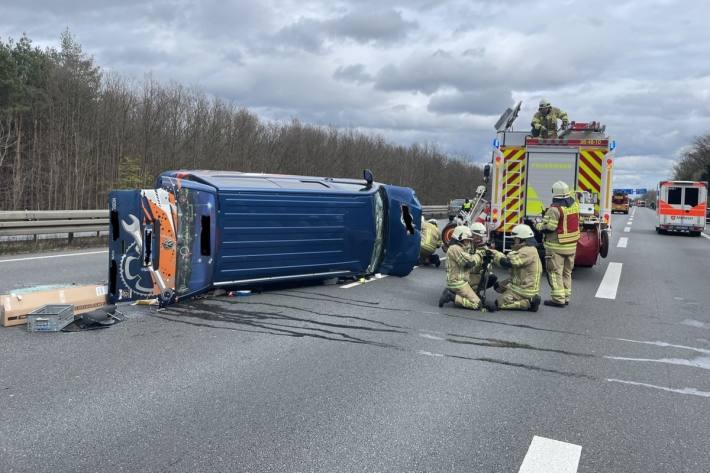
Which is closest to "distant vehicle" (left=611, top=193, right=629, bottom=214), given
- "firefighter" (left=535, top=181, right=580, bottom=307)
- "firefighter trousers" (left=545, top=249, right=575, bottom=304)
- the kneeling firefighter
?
"firefighter" (left=535, top=181, right=580, bottom=307)

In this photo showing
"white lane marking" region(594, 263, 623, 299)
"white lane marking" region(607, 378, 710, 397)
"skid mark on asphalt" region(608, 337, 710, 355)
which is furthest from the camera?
A: "white lane marking" region(594, 263, 623, 299)

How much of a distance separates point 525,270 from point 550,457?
14.2 feet

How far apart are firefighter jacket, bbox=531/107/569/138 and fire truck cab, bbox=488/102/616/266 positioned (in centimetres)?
22

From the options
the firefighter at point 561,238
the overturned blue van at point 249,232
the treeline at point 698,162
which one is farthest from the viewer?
the treeline at point 698,162

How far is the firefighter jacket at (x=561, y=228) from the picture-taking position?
8.20 metres

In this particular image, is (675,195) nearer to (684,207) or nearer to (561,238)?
(684,207)

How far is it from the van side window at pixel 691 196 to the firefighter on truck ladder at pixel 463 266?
22.1 meters

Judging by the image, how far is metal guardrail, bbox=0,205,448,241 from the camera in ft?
39.6

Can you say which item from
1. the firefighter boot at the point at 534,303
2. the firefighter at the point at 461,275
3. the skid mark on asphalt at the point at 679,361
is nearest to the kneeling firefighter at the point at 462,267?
the firefighter at the point at 461,275

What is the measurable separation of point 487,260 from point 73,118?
73.3 feet

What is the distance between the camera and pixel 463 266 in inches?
296

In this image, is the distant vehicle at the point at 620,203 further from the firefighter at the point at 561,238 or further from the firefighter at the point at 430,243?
the firefighter at the point at 561,238

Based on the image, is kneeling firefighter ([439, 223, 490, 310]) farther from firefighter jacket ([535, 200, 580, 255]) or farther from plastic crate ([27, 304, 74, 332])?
plastic crate ([27, 304, 74, 332])

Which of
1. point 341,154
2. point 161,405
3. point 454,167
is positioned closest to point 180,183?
point 161,405
